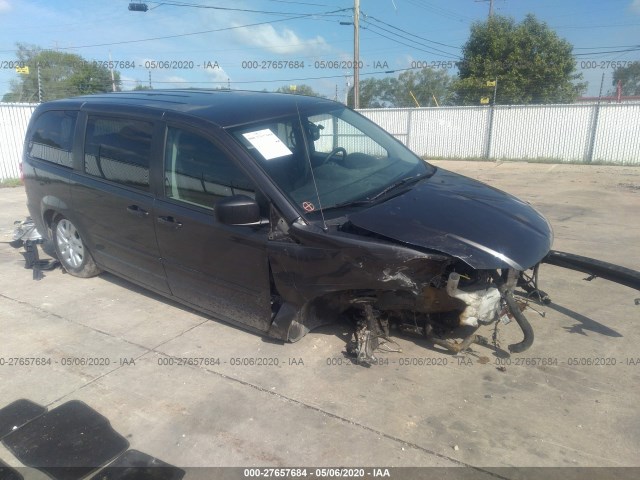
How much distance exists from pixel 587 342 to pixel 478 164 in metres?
15.2

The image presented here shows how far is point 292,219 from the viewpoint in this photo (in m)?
3.20

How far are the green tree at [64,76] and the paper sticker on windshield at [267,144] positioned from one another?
23028 millimetres

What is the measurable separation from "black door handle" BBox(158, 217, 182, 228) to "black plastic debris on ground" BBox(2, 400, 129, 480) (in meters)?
1.41

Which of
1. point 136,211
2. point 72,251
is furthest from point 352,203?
point 72,251

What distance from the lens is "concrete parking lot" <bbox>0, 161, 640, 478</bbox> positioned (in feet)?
8.72

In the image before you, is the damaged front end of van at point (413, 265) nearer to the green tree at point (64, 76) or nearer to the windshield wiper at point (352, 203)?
the windshield wiper at point (352, 203)

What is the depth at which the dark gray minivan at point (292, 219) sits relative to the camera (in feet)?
10.0

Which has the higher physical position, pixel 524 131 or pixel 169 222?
pixel 169 222

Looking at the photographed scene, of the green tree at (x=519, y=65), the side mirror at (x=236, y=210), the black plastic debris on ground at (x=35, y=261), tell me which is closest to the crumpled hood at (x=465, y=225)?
the side mirror at (x=236, y=210)

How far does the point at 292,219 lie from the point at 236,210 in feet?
1.21

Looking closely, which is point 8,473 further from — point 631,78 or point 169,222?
point 631,78

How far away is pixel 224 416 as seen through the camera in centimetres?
297

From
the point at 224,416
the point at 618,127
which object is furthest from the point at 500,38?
the point at 224,416

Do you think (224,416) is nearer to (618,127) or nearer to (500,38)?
(618,127)
